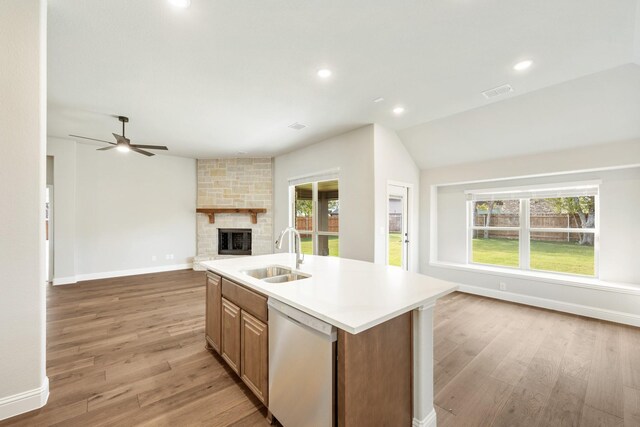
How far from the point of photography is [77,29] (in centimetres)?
207

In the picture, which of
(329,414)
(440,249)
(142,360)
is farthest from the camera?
(440,249)

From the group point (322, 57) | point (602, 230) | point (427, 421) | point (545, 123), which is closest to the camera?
point (427, 421)

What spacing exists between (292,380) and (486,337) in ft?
8.32

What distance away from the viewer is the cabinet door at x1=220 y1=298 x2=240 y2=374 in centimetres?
207

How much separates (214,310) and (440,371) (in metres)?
2.12

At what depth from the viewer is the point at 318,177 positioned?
530 centimetres

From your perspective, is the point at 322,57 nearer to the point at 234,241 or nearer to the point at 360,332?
the point at 360,332

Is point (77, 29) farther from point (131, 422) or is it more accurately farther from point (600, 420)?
point (600, 420)

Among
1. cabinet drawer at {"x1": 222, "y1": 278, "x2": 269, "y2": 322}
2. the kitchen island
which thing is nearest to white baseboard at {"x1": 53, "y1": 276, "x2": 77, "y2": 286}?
the kitchen island

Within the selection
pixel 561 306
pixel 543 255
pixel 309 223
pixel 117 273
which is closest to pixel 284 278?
pixel 309 223

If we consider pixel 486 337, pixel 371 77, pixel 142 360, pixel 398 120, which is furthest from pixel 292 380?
pixel 398 120

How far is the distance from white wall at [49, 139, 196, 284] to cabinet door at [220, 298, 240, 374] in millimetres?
4906

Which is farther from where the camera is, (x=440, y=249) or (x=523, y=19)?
(x=440, y=249)

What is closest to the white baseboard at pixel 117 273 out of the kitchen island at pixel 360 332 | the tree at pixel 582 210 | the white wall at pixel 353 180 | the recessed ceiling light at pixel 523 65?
the white wall at pixel 353 180
